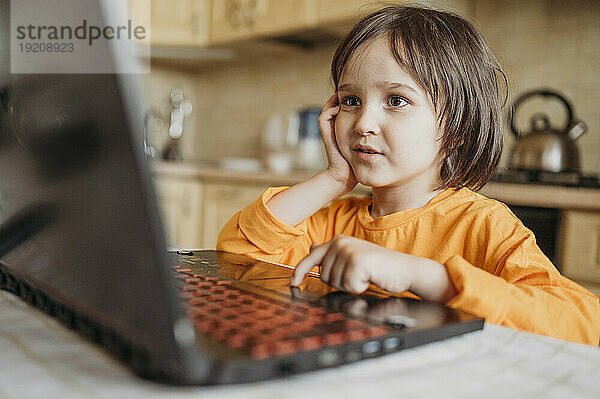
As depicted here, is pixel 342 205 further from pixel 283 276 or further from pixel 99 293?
pixel 99 293

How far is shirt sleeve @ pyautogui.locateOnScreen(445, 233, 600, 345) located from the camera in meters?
0.57

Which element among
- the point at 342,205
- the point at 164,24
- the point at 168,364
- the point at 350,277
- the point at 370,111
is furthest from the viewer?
the point at 164,24

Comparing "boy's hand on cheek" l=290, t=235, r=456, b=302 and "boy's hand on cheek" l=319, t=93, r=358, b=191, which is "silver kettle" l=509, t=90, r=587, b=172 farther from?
"boy's hand on cheek" l=290, t=235, r=456, b=302

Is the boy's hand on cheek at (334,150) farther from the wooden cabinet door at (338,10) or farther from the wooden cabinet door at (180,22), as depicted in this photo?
the wooden cabinet door at (180,22)

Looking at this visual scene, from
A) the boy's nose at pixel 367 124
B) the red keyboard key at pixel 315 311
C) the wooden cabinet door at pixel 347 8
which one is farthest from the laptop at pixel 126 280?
the wooden cabinet door at pixel 347 8

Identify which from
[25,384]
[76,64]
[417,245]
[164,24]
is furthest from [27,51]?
[164,24]

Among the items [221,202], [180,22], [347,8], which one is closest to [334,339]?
[347,8]

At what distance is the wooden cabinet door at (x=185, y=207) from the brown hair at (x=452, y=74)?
6.22 feet

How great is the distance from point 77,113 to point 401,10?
2.59 ft

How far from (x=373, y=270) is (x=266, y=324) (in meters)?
0.18

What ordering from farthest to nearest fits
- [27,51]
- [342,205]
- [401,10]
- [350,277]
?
[342,205]
[401,10]
[350,277]
[27,51]

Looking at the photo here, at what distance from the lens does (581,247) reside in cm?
153

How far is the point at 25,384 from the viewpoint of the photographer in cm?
35

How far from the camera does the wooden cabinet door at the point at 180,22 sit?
10.3 feet
